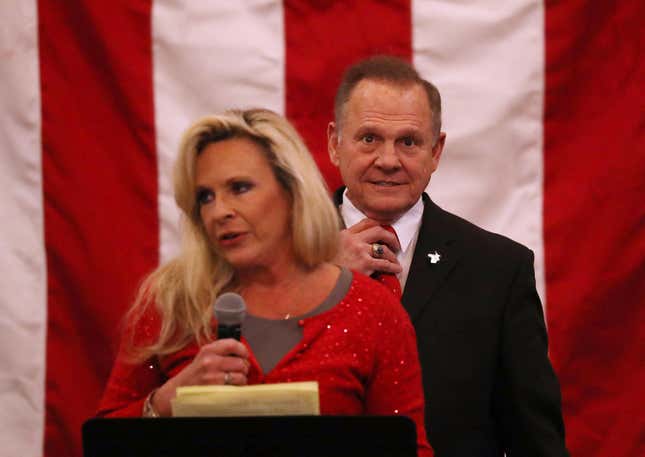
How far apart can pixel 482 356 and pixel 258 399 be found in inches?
36.4

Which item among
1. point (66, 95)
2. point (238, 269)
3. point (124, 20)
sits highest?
point (124, 20)

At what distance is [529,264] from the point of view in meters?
2.38

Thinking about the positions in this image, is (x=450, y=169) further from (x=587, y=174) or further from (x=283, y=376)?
(x=283, y=376)

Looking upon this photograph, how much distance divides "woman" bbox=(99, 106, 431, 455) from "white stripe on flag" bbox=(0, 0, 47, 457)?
1465mm

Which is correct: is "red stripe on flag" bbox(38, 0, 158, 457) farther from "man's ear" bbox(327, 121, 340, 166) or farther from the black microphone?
the black microphone

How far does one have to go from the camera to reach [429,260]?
7.71ft

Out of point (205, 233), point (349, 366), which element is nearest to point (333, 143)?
point (205, 233)

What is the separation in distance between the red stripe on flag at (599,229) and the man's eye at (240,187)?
63.4 inches

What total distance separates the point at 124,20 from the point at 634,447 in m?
1.74

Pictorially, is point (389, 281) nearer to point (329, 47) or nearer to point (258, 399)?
point (258, 399)

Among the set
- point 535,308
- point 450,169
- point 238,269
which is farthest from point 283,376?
A: point 450,169

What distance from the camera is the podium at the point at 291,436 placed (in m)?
1.44

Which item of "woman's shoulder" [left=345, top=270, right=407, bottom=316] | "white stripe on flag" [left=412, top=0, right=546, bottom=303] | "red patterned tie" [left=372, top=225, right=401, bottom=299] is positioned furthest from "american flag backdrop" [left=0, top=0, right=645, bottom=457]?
"woman's shoulder" [left=345, top=270, right=407, bottom=316]

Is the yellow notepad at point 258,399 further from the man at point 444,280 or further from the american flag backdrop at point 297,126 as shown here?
the american flag backdrop at point 297,126
